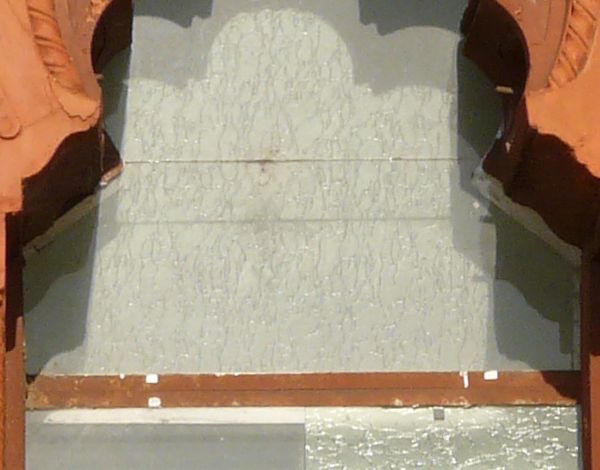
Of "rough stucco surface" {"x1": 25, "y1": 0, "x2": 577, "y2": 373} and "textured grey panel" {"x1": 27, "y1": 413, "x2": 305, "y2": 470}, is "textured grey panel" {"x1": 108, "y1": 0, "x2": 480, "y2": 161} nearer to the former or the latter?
"rough stucco surface" {"x1": 25, "y1": 0, "x2": 577, "y2": 373}

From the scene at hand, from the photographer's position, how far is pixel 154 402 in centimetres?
169

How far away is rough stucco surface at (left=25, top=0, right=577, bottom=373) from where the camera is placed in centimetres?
171

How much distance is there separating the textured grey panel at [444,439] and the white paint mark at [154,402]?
172 millimetres

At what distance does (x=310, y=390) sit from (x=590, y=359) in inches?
12.6

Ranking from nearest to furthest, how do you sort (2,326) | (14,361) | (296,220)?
(2,326)
(14,361)
(296,220)

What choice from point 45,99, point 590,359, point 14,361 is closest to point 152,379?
point 14,361

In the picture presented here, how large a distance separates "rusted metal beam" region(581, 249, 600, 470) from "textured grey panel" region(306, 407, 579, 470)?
30mm

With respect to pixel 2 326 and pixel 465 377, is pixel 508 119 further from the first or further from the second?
pixel 2 326

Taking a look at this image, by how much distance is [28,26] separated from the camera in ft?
5.03

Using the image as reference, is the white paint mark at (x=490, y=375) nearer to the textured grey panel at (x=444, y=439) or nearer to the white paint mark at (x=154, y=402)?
the textured grey panel at (x=444, y=439)

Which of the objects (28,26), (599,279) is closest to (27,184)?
(28,26)

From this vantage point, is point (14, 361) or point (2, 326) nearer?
point (2, 326)

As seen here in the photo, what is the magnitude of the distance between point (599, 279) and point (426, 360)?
219 mm

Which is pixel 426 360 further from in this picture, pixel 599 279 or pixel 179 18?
pixel 179 18
